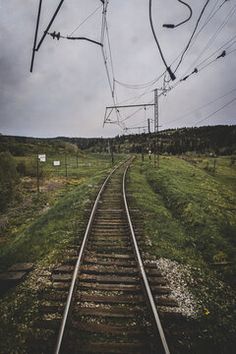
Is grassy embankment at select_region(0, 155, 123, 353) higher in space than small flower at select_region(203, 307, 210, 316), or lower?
higher

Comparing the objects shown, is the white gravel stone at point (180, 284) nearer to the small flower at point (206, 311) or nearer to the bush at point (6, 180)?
the small flower at point (206, 311)

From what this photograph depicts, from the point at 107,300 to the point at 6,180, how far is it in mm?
19972

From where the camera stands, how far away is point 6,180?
23156 mm

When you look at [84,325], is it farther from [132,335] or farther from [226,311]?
[226,311]

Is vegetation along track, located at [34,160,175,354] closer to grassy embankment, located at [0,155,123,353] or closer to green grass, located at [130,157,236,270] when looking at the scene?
grassy embankment, located at [0,155,123,353]

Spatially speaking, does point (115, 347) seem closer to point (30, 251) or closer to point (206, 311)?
point (206, 311)

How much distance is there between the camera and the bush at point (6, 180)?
19.7 metres

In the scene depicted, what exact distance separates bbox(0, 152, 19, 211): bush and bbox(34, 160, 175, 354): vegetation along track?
12736 mm

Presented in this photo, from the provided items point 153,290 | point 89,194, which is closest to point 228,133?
point 89,194

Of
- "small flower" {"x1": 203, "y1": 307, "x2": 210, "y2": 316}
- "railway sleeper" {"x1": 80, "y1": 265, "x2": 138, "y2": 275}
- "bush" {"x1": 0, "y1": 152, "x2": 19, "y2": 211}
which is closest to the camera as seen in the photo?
"small flower" {"x1": 203, "y1": 307, "x2": 210, "y2": 316}

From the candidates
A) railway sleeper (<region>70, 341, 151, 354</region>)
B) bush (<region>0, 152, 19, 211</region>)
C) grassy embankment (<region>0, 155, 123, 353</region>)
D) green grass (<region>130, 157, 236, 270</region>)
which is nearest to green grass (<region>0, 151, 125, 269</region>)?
grassy embankment (<region>0, 155, 123, 353</region>)

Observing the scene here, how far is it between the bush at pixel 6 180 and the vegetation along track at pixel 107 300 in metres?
12.7

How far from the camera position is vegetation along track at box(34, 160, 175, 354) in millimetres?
4516

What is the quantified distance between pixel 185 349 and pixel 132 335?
92 cm
